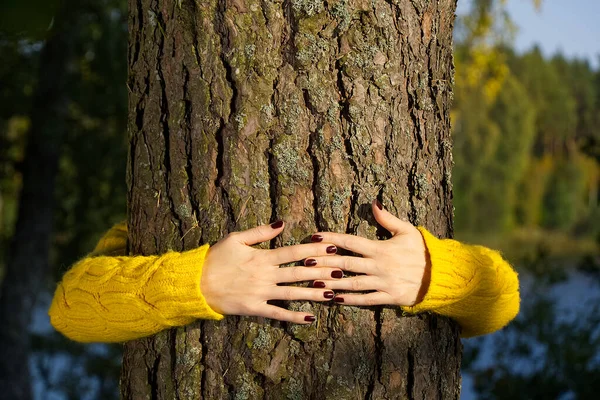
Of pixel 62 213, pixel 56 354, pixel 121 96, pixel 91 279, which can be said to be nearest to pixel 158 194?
pixel 91 279

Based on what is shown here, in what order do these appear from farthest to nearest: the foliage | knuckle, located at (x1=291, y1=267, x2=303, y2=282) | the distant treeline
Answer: the distant treeline → the foliage → knuckle, located at (x1=291, y1=267, x2=303, y2=282)

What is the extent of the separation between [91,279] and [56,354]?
4787 millimetres

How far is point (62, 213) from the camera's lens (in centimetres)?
518

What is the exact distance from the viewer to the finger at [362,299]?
4.29ft

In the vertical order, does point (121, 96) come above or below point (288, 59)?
above

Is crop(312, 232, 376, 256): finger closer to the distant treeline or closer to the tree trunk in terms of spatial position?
the tree trunk

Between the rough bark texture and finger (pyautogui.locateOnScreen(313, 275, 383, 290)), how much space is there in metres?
0.06

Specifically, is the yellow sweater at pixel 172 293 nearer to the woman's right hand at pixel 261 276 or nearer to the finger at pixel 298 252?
the woman's right hand at pixel 261 276

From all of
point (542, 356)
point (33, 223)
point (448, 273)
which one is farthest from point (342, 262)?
point (33, 223)

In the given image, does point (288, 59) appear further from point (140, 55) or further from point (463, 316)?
point (463, 316)

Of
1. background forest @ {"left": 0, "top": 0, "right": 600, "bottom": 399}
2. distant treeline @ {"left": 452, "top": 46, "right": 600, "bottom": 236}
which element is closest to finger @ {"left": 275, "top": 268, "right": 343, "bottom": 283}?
background forest @ {"left": 0, "top": 0, "right": 600, "bottom": 399}

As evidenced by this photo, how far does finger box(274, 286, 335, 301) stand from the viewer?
1284mm

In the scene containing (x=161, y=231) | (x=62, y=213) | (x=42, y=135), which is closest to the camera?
(x=161, y=231)

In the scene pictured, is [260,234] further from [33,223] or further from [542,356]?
[33,223]
